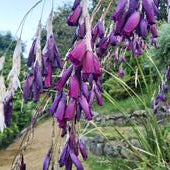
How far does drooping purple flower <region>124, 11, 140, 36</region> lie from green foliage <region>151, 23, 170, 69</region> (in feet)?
10.7

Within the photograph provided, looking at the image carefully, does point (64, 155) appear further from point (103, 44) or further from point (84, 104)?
point (103, 44)

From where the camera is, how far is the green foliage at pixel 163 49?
4059 millimetres

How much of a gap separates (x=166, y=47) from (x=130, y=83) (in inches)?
219

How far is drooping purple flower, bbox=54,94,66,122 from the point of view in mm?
880

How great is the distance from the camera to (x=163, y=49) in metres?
4.07

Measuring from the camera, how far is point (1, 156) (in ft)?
33.7

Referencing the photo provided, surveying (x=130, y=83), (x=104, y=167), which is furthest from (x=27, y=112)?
(x=104, y=167)

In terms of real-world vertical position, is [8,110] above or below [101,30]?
below

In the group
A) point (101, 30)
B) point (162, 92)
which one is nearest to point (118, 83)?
point (162, 92)

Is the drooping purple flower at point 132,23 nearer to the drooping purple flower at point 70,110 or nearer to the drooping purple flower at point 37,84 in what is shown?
the drooping purple flower at point 70,110

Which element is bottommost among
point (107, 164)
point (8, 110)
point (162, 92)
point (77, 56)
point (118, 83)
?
point (107, 164)

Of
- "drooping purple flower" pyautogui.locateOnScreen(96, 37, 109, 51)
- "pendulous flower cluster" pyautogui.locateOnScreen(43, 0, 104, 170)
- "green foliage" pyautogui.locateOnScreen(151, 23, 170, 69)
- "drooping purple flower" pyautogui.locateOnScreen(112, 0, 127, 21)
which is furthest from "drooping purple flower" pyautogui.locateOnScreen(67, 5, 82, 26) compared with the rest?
"green foliage" pyautogui.locateOnScreen(151, 23, 170, 69)

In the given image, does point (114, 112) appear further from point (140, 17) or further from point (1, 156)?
point (140, 17)

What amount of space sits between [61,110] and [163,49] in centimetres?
327
